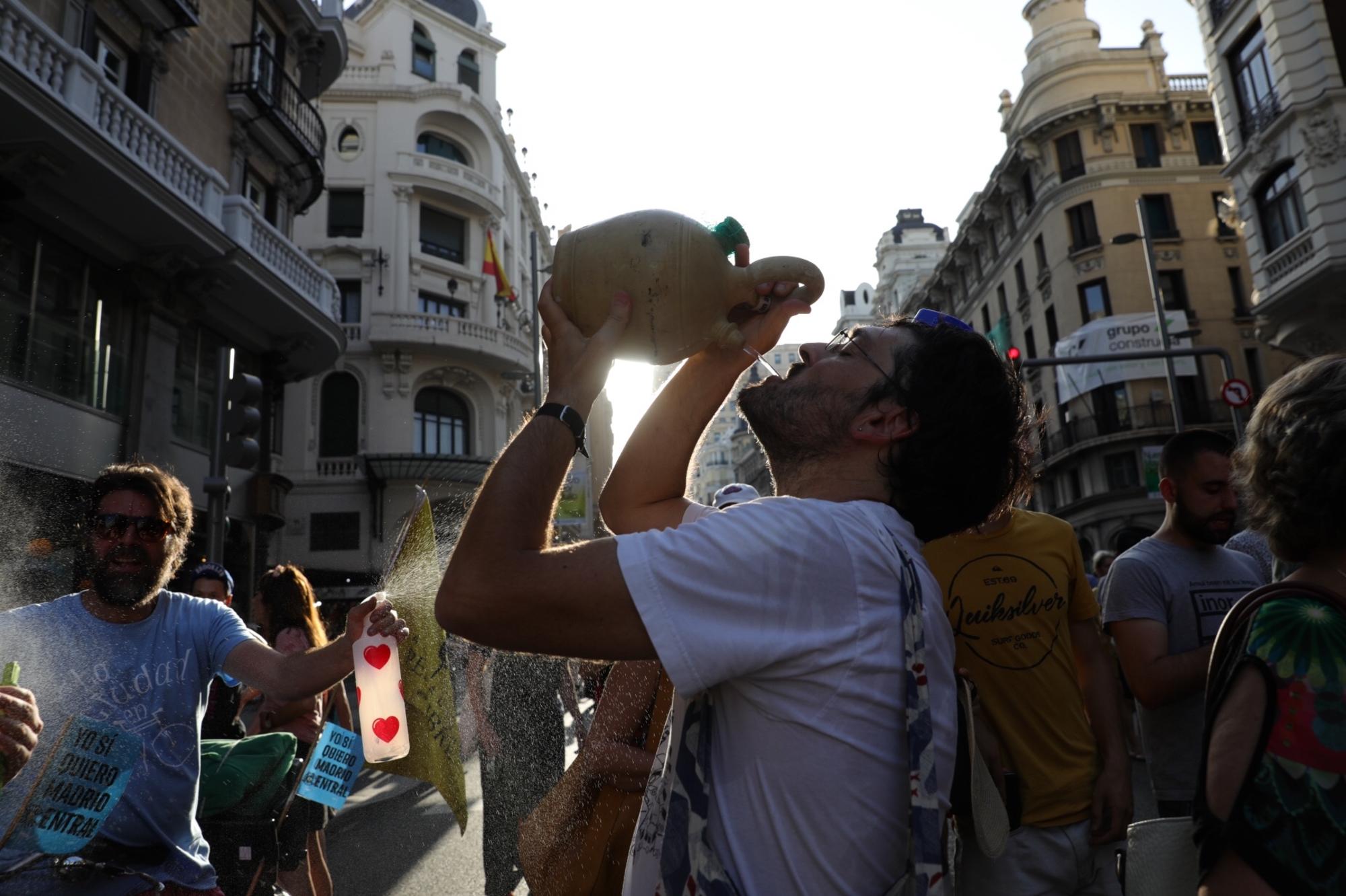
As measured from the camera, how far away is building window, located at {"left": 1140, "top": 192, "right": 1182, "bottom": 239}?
111 ft

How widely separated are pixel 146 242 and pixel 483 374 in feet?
55.7

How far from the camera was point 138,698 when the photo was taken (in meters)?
2.57

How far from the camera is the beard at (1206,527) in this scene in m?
3.52

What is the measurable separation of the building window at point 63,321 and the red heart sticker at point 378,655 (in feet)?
31.7

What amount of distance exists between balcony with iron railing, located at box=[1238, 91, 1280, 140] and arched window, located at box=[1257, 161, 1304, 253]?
A: 94 cm

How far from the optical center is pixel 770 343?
2.11m

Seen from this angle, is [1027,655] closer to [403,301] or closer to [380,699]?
[380,699]

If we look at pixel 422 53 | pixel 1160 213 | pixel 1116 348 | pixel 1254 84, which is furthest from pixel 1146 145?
pixel 422 53

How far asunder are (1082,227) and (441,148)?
2228 centimetres

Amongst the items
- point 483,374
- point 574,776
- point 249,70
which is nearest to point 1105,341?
point 483,374

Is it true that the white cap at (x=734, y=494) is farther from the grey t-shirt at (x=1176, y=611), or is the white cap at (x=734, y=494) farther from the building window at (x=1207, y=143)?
the building window at (x=1207, y=143)

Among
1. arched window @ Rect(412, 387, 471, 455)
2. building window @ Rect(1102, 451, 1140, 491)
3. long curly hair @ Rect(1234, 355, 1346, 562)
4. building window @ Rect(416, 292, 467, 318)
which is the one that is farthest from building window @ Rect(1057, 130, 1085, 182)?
long curly hair @ Rect(1234, 355, 1346, 562)

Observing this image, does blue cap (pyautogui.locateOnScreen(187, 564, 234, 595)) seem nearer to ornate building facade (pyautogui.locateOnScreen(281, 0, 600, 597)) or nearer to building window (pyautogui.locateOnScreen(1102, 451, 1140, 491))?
ornate building facade (pyautogui.locateOnScreen(281, 0, 600, 597))

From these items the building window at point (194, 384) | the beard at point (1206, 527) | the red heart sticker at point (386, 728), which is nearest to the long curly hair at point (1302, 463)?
the beard at point (1206, 527)
